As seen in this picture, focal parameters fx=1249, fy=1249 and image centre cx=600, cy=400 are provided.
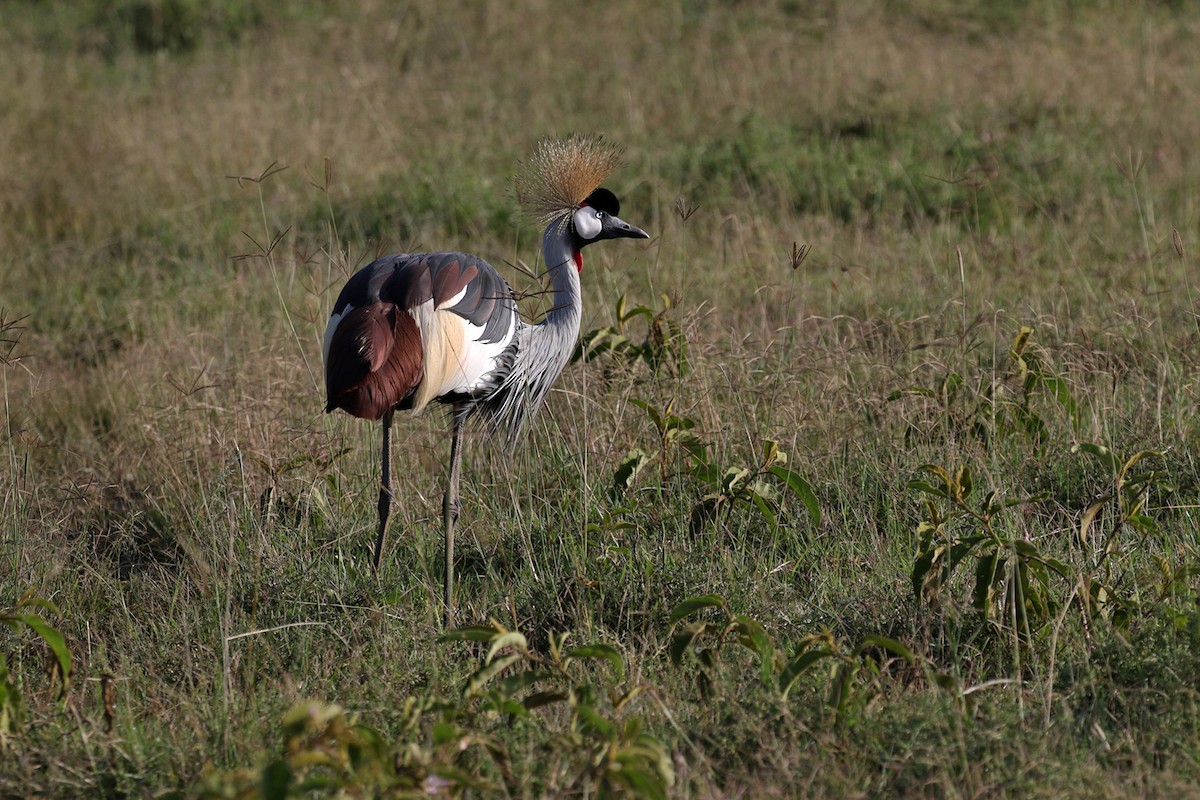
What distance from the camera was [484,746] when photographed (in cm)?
212

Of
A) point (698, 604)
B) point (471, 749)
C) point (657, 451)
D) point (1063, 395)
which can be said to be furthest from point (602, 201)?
point (471, 749)

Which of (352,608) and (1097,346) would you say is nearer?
(352,608)

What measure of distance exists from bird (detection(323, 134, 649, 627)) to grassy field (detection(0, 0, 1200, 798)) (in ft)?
0.61

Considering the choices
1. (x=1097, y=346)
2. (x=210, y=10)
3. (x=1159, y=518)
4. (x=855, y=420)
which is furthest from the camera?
(x=210, y=10)

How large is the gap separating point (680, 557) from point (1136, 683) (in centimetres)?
107

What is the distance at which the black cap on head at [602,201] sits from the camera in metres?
3.54

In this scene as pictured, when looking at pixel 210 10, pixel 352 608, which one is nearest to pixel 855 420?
pixel 352 608

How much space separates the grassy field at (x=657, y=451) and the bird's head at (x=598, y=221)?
0.79ft

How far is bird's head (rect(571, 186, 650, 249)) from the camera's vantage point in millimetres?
3488

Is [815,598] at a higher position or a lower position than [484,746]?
lower

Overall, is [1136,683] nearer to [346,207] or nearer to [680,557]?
[680,557]

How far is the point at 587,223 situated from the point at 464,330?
20.8 inches

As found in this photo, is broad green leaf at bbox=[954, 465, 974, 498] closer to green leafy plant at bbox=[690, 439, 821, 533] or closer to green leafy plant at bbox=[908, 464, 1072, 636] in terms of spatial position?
green leafy plant at bbox=[908, 464, 1072, 636]

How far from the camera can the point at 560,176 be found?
11.3ft
